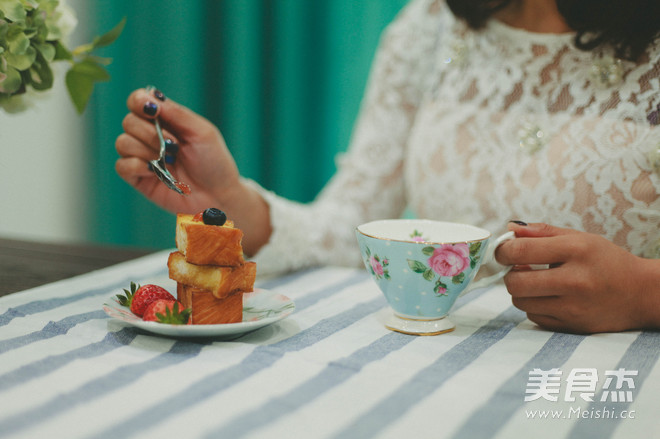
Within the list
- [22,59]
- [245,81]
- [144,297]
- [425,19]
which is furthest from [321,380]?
[245,81]

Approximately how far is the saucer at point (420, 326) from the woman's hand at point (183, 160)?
0.37 meters

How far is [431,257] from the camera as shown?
0.62 meters

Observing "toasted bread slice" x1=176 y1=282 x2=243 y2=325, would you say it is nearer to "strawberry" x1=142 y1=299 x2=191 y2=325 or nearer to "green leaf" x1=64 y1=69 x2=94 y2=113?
"strawberry" x1=142 y1=299 x2=191 y2=325

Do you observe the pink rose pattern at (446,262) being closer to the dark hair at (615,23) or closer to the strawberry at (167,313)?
the strawberry at (167,313)

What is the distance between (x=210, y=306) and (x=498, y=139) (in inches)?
23.6

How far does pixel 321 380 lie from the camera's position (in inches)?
20.8

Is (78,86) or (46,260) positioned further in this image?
(46,260)

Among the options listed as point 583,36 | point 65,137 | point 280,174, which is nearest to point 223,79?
point 280,174

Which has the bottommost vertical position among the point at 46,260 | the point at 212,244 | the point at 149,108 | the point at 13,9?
the point at 46,260

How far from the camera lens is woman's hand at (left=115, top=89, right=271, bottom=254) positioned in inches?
33.1

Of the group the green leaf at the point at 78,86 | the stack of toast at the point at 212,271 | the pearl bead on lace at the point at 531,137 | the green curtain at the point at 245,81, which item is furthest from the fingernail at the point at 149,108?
the green curtain at the point at 245,81

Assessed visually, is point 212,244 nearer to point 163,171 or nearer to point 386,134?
point 163,171

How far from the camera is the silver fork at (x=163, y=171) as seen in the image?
0.79 m

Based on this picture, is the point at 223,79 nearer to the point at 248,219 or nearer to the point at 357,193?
the point at 357,193
